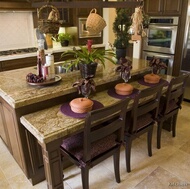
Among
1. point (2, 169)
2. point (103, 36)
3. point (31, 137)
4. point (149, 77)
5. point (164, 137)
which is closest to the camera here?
point (31, 137)

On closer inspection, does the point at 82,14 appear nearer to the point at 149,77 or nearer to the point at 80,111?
the point at 149,77

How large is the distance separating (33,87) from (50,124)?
0.56 m

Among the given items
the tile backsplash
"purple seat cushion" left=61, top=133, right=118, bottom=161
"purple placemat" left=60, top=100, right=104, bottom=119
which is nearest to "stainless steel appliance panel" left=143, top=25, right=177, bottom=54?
the tile backsplash

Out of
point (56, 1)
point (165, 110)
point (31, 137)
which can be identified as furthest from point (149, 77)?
point (31, 137)

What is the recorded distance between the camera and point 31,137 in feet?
6.08

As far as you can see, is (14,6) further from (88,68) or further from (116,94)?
(116,94)

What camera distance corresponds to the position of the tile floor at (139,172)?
80.1 inches

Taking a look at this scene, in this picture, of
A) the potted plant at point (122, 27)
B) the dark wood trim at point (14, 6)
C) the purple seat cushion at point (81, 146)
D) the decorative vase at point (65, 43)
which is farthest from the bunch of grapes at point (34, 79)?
the decorative vase at point (65, 43)

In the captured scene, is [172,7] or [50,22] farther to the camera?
[172,7]

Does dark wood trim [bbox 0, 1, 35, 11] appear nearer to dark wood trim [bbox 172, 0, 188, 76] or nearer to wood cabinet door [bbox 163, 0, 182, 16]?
wood cabinet door [bbox 163, 0, 182, 16]

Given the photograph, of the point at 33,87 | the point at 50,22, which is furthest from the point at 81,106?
the point at 50,22

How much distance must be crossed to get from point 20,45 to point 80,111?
10.8 feet

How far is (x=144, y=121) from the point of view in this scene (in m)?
2.23

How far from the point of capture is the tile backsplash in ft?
13.5
